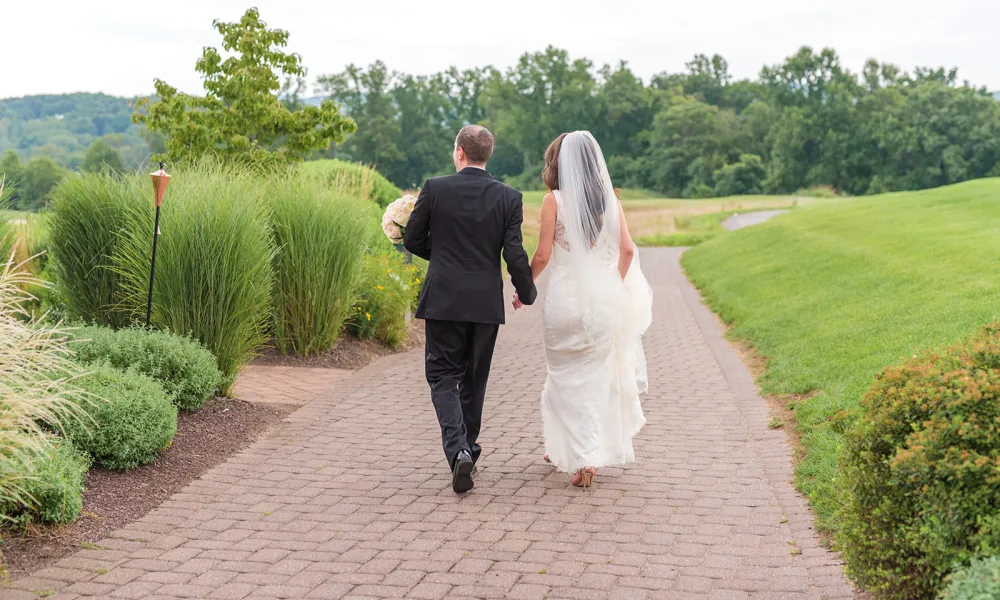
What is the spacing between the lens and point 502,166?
11825 cm

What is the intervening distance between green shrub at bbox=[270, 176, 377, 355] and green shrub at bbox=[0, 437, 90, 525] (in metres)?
5.17

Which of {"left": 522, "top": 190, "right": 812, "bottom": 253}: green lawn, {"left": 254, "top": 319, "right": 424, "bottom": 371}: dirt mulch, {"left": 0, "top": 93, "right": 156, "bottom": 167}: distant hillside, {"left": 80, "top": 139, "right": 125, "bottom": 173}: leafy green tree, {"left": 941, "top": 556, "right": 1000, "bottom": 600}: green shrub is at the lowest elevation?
{"left": 522, "top": 190, "right": 812, "bottom": 253}: green lawn

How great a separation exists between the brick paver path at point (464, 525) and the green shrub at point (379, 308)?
3261 millimetres

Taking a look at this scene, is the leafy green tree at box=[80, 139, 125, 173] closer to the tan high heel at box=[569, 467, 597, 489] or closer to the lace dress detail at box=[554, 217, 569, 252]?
the lace dress detail at box=[554, 217, 569, 252]

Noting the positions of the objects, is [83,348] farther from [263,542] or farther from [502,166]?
[502,166]

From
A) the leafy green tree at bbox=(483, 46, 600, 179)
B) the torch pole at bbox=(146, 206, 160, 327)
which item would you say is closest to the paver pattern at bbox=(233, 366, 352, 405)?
the torch pole at bbox=(146, 206, 160, 327)

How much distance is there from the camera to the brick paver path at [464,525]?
4617mm

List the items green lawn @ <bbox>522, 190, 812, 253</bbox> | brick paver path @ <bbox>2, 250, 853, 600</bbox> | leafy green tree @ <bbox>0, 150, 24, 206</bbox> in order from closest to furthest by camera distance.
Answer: brick paver path @ <bbox>2, 250, 853, 600</bbox>, leafy green tree @ <bbox>0, 150, 24, 206</bbox>, green lawn @ <bbox>522, 190, 812, 253</bbox>

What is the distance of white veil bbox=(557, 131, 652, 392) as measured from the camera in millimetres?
6285

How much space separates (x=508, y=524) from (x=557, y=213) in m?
2.00

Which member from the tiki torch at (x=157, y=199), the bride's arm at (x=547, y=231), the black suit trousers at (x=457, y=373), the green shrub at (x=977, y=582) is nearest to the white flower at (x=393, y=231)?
the black suit trousers at (x=457, y=373)

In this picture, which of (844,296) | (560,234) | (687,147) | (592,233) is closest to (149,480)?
(560,234)

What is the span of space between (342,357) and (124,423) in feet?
15.6

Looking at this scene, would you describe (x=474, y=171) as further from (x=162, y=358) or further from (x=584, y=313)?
(x=162, y=358)
